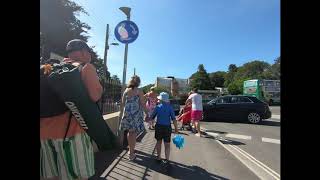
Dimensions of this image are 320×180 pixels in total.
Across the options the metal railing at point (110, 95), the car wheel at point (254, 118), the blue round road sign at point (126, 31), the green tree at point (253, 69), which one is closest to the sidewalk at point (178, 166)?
the metal railing at point (110, 95)

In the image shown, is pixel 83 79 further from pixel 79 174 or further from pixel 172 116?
pixel 172 116

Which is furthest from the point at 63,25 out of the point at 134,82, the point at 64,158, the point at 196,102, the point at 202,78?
the point at 202,78

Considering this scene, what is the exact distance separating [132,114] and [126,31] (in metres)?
2.40

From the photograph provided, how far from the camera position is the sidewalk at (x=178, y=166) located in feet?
21.9

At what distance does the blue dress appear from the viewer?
25.3 feet

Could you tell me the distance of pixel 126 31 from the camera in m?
9.26

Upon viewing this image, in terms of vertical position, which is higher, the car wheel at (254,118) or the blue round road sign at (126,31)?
the blue round road sign at (126,31)

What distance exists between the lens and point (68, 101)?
2920 millimetres

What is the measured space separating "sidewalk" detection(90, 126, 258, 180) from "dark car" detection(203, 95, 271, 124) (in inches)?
412

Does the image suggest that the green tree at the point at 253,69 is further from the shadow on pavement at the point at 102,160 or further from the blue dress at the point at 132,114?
the blue dress at the point at 132,114

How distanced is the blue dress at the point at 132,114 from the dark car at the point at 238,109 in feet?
43.4

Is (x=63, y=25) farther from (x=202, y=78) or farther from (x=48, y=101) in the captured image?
(x=202, y=78)
